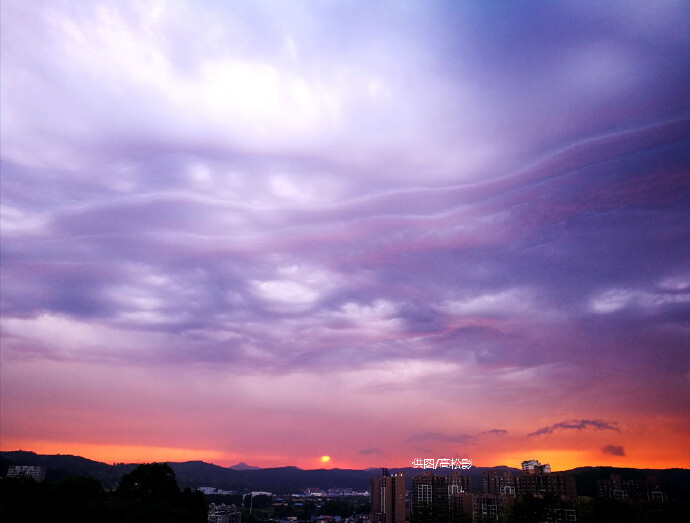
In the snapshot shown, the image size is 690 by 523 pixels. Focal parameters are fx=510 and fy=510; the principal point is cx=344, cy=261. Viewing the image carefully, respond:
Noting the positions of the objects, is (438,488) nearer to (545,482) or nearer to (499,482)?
(499,482)

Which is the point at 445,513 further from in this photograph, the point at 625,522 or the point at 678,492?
the point at 678,492

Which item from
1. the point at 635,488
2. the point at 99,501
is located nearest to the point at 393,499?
the point at 635,488

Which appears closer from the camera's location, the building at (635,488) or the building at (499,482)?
the building at (635,488)

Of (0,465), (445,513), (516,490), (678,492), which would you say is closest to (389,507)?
(445,513)

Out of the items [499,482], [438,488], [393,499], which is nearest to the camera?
[393,499]

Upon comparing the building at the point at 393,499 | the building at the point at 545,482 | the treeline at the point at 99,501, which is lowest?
the building at the point at 393,499

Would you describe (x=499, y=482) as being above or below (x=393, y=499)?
above

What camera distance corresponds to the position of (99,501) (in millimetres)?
37031

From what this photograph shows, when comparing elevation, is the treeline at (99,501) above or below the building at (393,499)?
above

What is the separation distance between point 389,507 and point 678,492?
60283 millimetres

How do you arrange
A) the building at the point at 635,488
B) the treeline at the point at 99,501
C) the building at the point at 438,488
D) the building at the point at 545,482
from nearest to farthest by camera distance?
1. the treeline at the point at 99,501
2. the building at the point at 545,482
3. the building at the point at 635,488
4. the building at the point at 438,488

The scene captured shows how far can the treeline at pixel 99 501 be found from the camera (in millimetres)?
32344

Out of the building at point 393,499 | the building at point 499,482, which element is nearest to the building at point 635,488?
the building at point 499,482

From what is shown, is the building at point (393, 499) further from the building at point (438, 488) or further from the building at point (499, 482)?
the building at point (499, 482)
